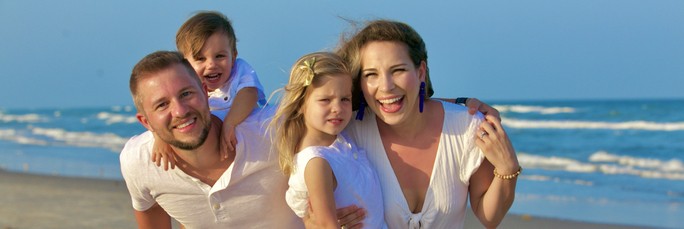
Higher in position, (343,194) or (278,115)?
(278,115)

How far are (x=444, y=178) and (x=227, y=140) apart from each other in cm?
105

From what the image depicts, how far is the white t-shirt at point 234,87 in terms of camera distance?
445cm

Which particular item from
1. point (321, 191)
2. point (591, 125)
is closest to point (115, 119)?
point (591, 125)

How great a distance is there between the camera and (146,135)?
13.6 ft

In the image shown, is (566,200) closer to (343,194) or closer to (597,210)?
(597,210)

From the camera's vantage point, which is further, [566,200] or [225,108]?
[566,200]

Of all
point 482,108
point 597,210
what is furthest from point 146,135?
point 597,210

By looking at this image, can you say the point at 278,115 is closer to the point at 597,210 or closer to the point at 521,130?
the point at 597,210

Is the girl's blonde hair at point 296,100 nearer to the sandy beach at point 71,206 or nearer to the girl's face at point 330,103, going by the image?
the girl's face at point 330,103

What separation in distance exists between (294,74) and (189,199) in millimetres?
818

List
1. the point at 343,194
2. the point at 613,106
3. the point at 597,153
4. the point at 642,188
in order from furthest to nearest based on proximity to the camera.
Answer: the point at 613,106
the point at 597,153
the point at 642,188
the point at 343,194

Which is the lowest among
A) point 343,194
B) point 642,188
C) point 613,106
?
point 343,194

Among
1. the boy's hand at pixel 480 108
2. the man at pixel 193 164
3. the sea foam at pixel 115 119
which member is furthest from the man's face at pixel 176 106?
the sea foam at pixel 115 119

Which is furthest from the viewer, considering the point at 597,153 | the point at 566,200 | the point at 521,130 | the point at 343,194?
the point at 521,130
